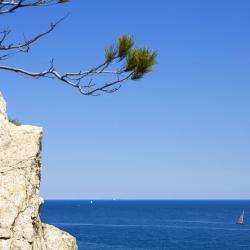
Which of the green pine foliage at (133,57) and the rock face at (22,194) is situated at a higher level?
the green pine foliage at (133,57)

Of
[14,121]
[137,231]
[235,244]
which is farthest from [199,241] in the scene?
[14,121]

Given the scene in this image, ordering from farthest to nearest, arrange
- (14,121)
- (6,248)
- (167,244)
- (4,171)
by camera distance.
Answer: (167,244) → (14,121) → (4,171) → (6,248)

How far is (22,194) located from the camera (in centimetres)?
1018

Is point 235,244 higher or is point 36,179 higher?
point 36,179

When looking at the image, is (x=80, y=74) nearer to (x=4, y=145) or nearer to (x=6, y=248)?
(x=4, y=145)

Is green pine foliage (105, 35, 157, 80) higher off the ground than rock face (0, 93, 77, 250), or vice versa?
green pine foliage (105, 35, 157, 80)

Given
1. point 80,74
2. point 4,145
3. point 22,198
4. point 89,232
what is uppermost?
point 80,74

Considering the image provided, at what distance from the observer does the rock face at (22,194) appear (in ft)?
32.1

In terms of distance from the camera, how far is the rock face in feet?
32.1

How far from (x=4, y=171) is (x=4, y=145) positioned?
564 millimetres

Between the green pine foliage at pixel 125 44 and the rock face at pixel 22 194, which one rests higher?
the green pine foliage at pixel 125 44

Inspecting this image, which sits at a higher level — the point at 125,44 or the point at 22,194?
the point at 125,44

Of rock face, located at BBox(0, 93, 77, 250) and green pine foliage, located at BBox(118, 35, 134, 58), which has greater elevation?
green pine foliage, located at BBox(118, 35, 134, 58)

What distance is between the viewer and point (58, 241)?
10617 millimetres
